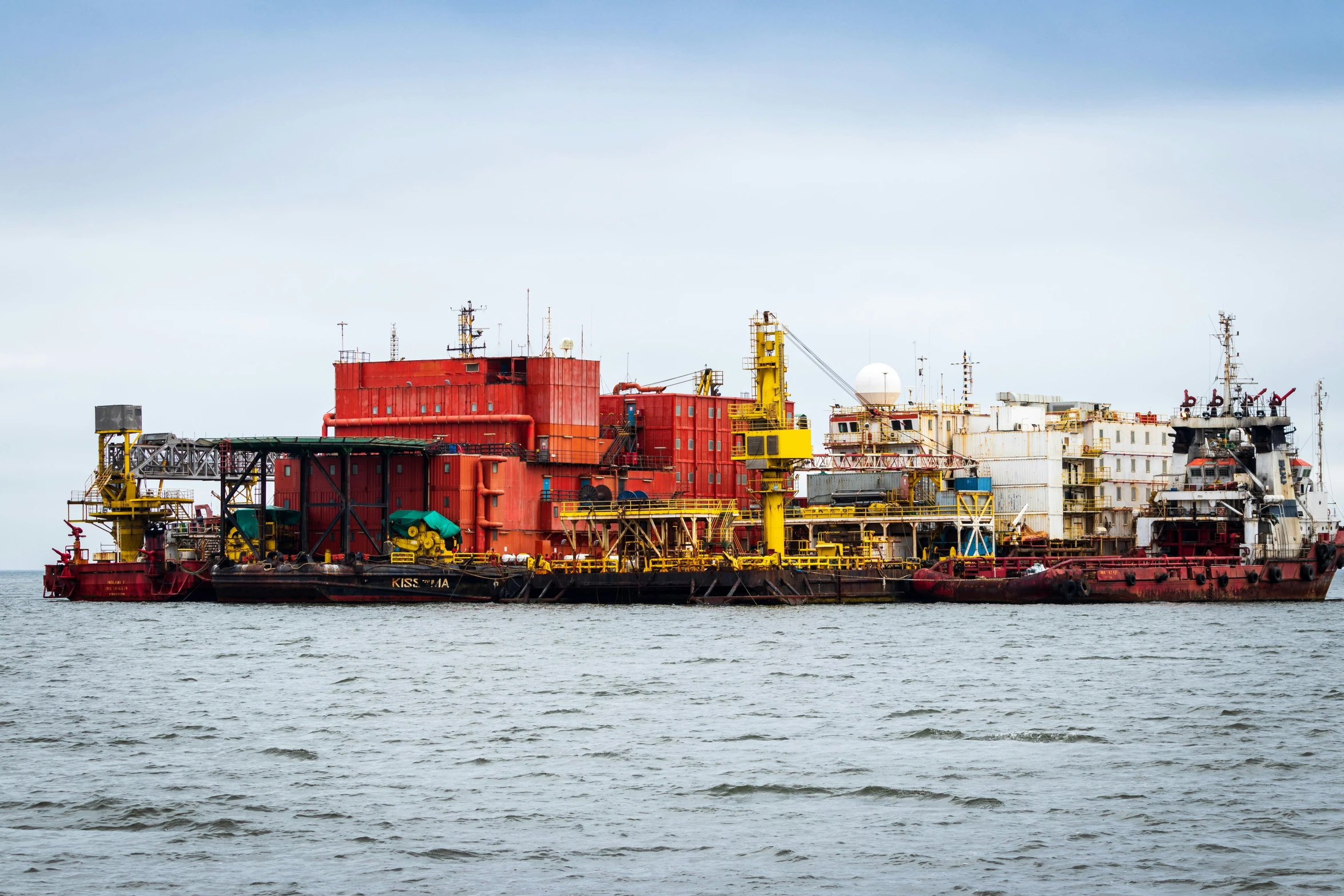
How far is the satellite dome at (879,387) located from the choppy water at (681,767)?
128ft

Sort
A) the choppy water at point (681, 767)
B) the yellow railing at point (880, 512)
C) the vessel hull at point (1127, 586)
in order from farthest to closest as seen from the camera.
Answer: the yellow railing at point (880, 512)
the vessel hull at point (1127, 586)
the choppy water at point (681, 767)

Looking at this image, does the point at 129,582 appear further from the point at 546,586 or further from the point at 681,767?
the point at 681,767

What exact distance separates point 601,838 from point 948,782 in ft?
23.2

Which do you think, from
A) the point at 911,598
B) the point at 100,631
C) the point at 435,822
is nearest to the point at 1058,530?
the point at 911,598

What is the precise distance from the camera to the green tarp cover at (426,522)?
86250 millimetres

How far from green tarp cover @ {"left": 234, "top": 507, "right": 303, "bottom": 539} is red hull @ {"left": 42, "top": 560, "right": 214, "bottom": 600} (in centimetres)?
280

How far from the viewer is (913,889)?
22.5 metres

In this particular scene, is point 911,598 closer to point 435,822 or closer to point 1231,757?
point 1231,757

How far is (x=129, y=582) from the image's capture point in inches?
3558

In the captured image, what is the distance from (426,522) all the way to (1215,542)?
122 feet

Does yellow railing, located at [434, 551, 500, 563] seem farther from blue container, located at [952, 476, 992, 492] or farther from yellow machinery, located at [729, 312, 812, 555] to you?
blue container, located at [952, 476, 992, 492]

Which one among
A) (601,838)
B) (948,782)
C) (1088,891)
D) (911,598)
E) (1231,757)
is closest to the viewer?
(1088,891)

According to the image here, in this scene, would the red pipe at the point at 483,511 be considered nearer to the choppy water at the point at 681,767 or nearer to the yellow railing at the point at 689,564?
the yellow railing at the point at 689,564

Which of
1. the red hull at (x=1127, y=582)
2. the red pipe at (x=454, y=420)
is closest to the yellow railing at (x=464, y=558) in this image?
the red pipe at (x=454, y=420)
